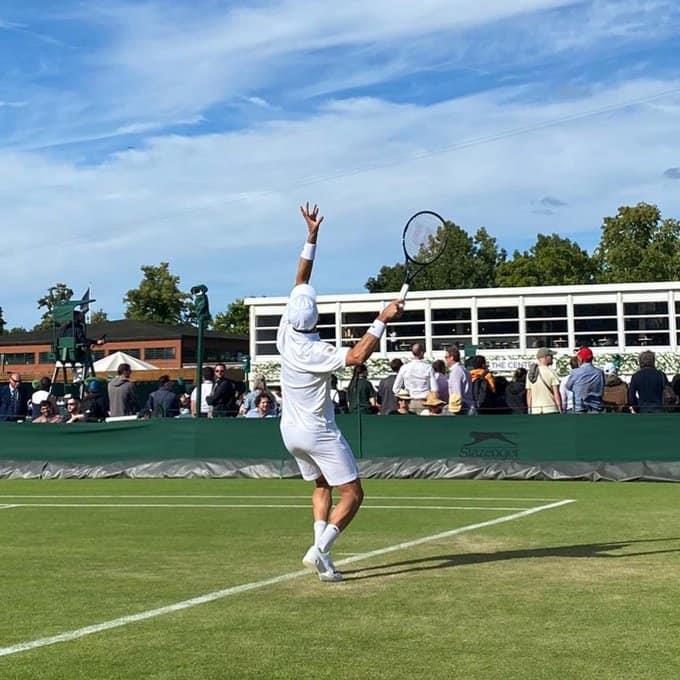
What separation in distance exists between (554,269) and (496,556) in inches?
4112

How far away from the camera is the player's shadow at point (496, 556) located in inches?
344

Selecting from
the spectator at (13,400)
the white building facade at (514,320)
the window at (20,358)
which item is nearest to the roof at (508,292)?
the white building facade at (514,320)

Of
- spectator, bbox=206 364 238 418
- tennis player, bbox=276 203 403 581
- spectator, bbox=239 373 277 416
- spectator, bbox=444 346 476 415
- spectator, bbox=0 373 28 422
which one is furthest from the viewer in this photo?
spectator, bbox=0 373 28 422

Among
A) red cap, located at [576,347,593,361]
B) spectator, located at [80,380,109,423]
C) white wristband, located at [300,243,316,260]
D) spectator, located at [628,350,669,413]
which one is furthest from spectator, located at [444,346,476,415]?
white wristband, located at [300,243,316,260]

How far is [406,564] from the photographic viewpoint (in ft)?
29.8

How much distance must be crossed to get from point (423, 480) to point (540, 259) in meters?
95.9

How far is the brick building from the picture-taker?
110m

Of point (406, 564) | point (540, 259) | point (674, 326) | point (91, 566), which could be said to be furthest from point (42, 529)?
point (540, 259)

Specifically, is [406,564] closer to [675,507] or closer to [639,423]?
[675,507]

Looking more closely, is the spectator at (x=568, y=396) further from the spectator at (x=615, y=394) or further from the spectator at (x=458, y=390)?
the spectator at (x=458, y=390)

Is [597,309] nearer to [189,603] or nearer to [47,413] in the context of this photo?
[47,413]

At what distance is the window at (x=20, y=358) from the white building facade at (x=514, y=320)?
2923 cm

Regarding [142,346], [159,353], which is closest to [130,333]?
[142,346]

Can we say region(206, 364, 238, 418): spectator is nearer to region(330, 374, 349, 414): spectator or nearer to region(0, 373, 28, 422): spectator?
region(330, 374, 349, 414): spectator
